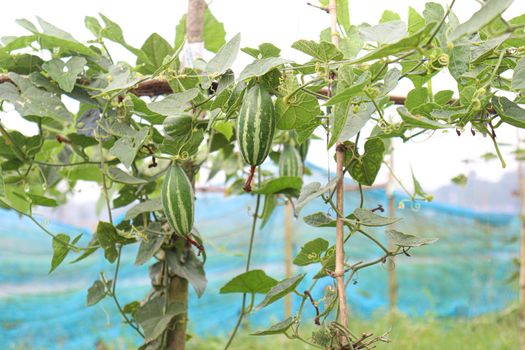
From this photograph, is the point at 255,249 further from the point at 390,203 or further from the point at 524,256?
the point at 524,256

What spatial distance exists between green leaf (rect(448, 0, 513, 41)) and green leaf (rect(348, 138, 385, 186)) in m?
0.32

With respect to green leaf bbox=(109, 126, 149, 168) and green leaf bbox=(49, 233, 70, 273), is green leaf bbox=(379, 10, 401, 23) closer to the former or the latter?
green leaf bbox=(109, 126, 149, 168)

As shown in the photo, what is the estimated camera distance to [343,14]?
0.78 metres

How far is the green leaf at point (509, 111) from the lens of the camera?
1.93 feet

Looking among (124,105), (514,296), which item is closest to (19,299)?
(124,105)

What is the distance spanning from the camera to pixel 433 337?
287 centimetres

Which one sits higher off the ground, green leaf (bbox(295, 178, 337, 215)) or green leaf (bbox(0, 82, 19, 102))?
green leaf (bbox(0, 82, 19, 102))

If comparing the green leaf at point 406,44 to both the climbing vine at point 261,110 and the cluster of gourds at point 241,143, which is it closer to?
the climbing vine at point 261,110

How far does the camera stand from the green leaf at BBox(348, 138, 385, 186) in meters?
0.70

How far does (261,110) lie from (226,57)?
0.24 feet

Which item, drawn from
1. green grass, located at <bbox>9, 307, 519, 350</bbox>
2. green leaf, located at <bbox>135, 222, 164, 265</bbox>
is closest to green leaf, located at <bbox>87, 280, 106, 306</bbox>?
green leaf, located at <bbox>135, 222, 164, 265</bbox>

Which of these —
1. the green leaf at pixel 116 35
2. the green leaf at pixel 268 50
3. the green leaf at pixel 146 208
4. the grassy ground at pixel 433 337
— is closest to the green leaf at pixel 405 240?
the green leaf at pixel 268 50

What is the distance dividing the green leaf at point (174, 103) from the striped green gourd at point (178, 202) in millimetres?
122

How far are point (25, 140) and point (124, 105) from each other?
0.21m
